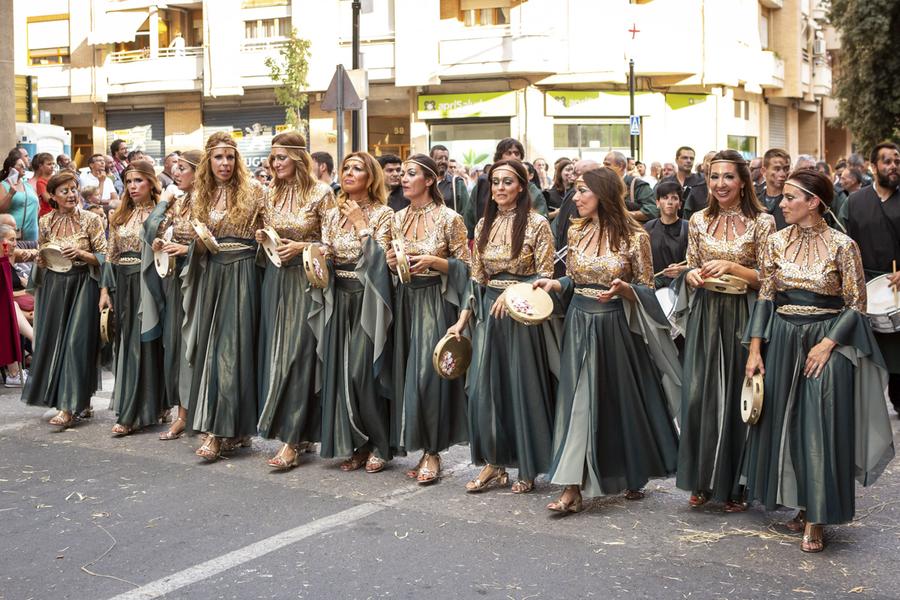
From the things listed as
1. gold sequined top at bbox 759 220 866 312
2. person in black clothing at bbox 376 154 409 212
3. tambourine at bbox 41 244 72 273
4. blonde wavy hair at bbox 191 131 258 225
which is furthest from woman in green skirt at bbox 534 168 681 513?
person in black clothing at bbox 376 154 409 212

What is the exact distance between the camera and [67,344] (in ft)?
32.7

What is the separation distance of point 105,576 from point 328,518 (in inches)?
56.7

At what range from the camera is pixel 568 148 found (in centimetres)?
3522

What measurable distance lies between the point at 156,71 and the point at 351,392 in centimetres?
3350

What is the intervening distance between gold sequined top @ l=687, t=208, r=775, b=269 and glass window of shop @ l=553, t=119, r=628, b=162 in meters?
28.2

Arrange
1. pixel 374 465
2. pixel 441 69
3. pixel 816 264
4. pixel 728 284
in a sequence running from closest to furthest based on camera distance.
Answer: pixel 816 264 → pixel 728 284 → pixel 374 465 → pixel 441 69

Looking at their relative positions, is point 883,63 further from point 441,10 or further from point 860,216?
point 860,216

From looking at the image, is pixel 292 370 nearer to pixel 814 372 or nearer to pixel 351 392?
A: pixel 351 392

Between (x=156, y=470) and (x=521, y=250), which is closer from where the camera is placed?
(x=521, y=250)

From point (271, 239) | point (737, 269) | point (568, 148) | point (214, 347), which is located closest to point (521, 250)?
point (737, 269)

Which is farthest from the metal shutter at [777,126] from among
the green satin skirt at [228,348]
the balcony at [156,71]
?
the green satin skirt at [228,348]

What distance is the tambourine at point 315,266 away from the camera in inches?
318

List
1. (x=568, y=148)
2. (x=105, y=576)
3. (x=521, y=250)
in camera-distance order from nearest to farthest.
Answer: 1. (x=105, y=576)
2. (x=521, y=250)
3. (x=568, y=148)

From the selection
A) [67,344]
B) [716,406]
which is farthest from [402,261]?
[67,344]
